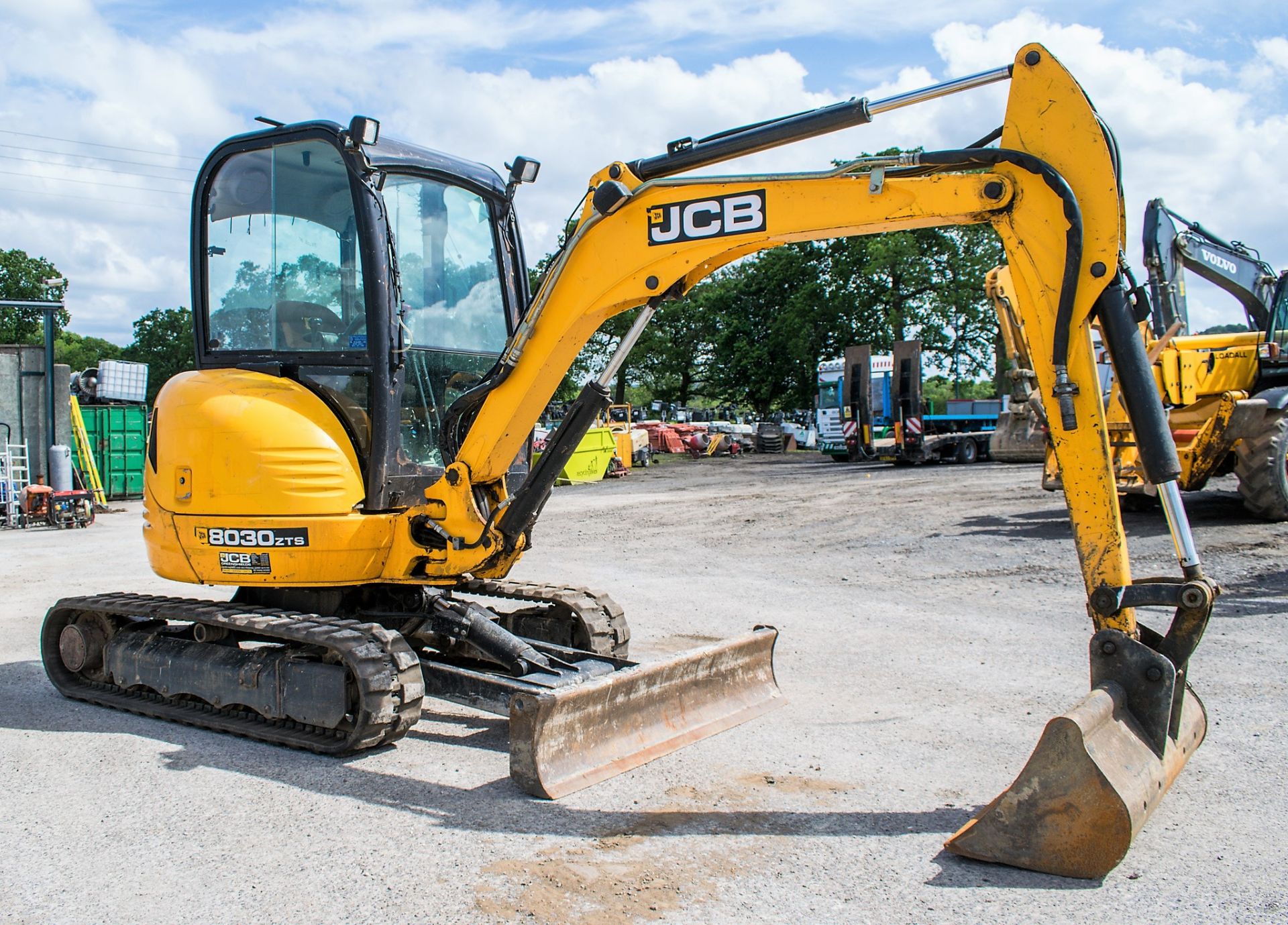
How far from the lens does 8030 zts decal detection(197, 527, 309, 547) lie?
542cm

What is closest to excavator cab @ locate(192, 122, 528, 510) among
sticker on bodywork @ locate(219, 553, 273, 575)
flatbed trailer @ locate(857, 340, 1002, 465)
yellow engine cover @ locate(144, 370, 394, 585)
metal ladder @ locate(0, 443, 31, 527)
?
yellow engine cover @ locate(144, 370, 394, 585)

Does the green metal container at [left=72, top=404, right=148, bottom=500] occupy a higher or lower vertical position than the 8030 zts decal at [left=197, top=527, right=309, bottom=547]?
higher

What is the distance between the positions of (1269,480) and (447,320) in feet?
34.3

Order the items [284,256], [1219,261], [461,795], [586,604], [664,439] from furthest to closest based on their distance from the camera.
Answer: [664,439]
[1219,261]
[586,604]
[284,256]
[461,795]

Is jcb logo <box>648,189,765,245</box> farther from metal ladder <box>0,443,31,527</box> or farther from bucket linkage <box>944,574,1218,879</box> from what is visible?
metal ladder <box>0,443,31,527</box>

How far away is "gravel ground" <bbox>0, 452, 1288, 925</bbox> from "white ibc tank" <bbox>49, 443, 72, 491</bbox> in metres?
11.3

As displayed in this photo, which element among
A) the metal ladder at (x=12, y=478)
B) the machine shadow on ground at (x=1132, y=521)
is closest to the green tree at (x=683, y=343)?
the metal ladder at (x=12, y=478)

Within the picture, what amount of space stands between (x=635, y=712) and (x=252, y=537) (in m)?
2.19

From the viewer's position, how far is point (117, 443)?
2292 cm

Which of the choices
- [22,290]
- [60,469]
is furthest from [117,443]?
[22,290]

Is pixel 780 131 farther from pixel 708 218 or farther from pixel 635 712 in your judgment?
pixel 635 712

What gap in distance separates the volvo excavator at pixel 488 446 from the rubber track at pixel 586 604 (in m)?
0.02

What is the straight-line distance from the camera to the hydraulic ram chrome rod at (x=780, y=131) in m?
4.29

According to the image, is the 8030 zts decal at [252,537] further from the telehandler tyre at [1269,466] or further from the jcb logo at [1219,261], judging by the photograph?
the jcb logo at [1219,261]
